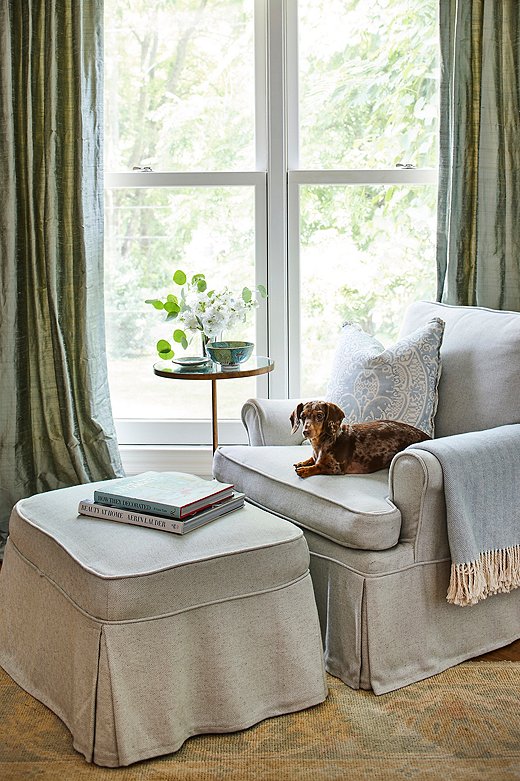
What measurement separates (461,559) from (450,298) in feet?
4.19

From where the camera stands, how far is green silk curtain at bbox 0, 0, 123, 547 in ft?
10.8

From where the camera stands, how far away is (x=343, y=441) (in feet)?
8.41

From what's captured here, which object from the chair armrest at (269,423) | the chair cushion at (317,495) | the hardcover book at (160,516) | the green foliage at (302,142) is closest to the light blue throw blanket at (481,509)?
the chair cushion at (317,495)

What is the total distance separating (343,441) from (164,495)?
1.88 ft

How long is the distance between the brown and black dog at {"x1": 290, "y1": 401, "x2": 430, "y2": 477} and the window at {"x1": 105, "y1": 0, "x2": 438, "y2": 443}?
107 cm

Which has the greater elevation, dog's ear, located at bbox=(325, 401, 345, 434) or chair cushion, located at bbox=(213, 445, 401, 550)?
dog's ear, located at bbox=(325, 401, 345, 434)

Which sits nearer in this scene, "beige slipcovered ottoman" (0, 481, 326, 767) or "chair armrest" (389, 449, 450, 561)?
"beige slipcovered ottoman" (0, 481, 326, 767)

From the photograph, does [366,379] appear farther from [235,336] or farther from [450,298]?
[235,336]

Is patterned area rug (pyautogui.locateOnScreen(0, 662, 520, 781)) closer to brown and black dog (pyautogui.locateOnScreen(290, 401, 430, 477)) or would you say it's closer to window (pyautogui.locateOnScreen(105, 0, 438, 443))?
brown and black dog (pyautogui.locateOnScreen(290, 401, 430, 477))

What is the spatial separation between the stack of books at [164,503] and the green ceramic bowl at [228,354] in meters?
0.83

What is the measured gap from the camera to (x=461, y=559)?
232 cm

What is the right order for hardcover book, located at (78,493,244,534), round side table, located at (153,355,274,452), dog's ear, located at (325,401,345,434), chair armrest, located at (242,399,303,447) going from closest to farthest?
hardcover book, located at (78,493,244,534)
dog's ear, located at (325,401,345,434)
chair armrest, located at (242,399,303,447)
round side table, located at (153,355,274,452)

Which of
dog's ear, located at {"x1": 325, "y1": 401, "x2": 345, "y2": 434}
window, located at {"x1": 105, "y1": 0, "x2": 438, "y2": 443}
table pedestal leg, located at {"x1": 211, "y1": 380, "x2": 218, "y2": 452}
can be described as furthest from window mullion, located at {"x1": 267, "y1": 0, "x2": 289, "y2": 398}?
dog's ear, located at {"x1": 325, "y1": 401, "x2": 345, "y2": 434}

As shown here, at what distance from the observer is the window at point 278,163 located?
3473 mm
